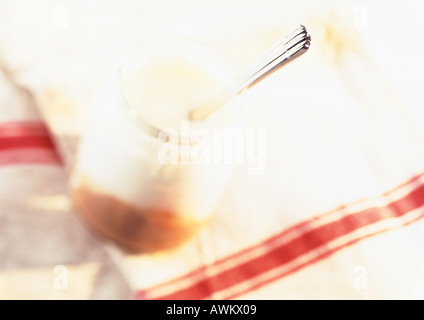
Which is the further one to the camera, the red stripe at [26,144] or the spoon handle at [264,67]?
the red stripe at [26,144]

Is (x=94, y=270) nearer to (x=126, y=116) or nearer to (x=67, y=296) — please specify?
(x=67, y=296)

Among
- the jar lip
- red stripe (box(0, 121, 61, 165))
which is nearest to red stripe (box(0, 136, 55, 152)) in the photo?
red stripe (box(0, 121, 61, 165))

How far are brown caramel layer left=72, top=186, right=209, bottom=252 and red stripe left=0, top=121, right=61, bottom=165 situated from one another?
0.05m

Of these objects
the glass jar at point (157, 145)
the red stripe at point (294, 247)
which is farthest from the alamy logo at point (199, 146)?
the red stripe at point (294, 247)

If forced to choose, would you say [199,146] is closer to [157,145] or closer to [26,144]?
[157,145]

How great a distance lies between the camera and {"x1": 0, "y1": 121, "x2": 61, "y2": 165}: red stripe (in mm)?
558

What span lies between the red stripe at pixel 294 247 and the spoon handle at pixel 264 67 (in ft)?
0.47

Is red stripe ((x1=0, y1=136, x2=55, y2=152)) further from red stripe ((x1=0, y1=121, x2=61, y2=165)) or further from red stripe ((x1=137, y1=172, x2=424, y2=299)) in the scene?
red stripe ((x1=137, y1=172, x2=424, y2=299))

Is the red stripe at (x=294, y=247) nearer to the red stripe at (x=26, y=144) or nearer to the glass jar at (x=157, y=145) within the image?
the glass jar at (x=157, y=145)

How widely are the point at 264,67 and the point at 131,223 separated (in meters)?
0.18

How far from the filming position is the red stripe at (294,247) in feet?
1.75

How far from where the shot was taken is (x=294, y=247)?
55 cm

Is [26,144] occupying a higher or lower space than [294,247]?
higher

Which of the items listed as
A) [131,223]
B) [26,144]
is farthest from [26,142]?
[131,223]
